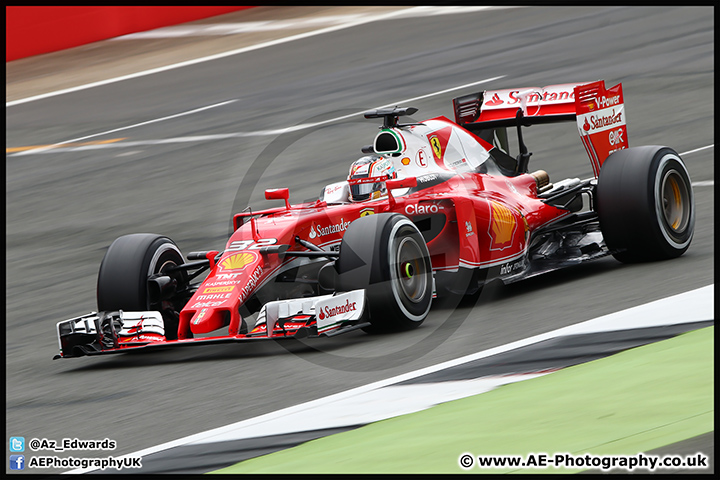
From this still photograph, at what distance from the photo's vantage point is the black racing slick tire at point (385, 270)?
26.2 ft

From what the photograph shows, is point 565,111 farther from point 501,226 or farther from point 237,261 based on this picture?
point 237,261

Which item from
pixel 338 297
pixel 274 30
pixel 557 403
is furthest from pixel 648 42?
pixel 557 403

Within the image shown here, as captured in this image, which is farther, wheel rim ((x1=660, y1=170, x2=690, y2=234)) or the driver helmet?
wheel rim ((x1=660, y1=170, x2=690, y2=234))

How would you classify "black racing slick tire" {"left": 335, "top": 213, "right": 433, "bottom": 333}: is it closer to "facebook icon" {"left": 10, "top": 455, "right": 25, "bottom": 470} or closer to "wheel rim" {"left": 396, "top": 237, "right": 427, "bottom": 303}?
"wheel rim" {"left": 396, "top": 237, "right": 427, "bottom": 303}

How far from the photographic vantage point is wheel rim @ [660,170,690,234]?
974 centimetres

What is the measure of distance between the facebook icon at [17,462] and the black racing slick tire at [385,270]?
106 inches

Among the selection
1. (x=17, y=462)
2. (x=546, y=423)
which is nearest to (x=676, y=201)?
(x=546, y=423)

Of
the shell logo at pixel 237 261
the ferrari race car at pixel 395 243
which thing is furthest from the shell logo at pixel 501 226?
the shell logo at pixel 237 261

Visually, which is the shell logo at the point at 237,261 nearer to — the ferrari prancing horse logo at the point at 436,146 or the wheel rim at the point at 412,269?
the wheel rim at the point at 412,269

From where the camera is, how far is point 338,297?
25.8 ft

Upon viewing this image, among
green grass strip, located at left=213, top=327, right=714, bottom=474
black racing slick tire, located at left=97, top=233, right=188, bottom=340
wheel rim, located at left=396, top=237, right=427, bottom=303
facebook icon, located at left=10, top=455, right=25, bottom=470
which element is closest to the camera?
green grass strip, located at left=213, top=327, right=714, bottom=474

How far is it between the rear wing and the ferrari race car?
2 cm

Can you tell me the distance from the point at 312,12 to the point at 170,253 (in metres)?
19.5

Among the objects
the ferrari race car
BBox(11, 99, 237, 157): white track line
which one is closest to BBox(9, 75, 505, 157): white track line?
BBox(11, 99, 237, 157): white track line
